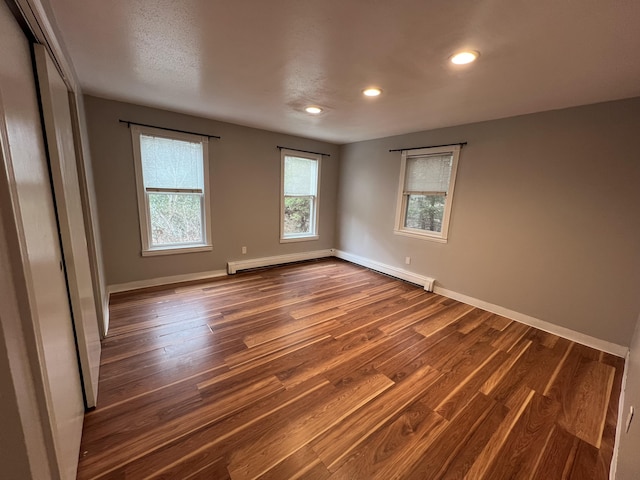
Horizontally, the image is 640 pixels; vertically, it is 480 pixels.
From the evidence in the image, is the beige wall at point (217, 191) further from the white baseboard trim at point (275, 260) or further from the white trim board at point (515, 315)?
the white trim board at point (515, 315)

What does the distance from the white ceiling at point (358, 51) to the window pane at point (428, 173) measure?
2.85ft

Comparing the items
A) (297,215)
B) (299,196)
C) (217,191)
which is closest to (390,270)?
(297,215)

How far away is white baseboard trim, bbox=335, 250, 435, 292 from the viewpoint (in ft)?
12.6

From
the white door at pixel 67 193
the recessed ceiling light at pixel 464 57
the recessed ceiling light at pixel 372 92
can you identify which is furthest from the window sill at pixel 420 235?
the white door at pixel 67 193

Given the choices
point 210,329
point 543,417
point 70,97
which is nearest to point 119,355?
point 210,329

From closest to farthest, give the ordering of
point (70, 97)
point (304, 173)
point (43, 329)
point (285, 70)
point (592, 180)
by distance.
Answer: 1. point (43, 329)
2. point (70, 97)
3. point (285, 70)
4. point (592, 180)
5. point (304, 173)

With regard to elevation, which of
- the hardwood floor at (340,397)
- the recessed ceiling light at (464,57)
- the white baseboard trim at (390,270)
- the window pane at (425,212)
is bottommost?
the hardwood floor at (340,397)

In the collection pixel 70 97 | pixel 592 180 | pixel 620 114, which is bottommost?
pixel 592 180

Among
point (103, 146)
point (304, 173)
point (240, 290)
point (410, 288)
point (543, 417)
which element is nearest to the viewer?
point (543, 417)

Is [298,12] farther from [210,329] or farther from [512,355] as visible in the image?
[512,355]

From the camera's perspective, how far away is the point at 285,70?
203 cm

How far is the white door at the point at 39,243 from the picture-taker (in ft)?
2.73

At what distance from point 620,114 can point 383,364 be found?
10.0ft

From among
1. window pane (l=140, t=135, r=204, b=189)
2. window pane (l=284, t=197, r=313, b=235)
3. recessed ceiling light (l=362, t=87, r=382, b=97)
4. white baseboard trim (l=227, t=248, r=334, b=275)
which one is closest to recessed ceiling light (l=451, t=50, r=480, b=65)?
recessed ceiling light (l=362, t=87, r=382, b=97)
